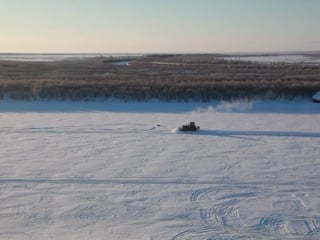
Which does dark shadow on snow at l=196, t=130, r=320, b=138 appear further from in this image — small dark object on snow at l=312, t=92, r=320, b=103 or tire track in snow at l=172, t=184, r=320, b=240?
small dark object on snow at l=312, t=92, r=320, b=103

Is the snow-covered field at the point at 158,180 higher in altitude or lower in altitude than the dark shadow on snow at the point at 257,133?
higher

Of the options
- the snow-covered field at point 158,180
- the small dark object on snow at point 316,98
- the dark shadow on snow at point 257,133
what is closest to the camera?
the snow-covered field at point 158,180

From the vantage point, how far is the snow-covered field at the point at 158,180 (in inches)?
265

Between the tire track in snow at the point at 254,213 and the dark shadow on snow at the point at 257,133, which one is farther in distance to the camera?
the dark shadow on snow at the point at 257,133

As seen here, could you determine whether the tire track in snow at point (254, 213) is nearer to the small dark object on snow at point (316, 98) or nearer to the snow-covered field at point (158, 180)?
the snow-covered field at point (158, 180)

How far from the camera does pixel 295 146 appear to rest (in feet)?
41.7

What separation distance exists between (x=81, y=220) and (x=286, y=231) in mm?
2879

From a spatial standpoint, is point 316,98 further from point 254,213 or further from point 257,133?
point 254,213

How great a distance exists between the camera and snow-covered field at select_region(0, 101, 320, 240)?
673 cm

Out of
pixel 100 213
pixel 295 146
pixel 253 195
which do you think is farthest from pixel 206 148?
pixel 100 213

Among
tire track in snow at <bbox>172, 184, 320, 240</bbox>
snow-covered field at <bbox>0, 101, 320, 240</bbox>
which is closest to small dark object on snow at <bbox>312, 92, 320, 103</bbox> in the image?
snow-covered field at <bbox>0, 101, 320, 240</bbox>

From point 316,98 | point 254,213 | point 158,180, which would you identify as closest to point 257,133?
point 158,180

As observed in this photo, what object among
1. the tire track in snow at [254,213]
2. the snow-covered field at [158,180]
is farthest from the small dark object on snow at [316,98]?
the tire track in snow at [254,213]

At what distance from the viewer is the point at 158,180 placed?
30.0ft
